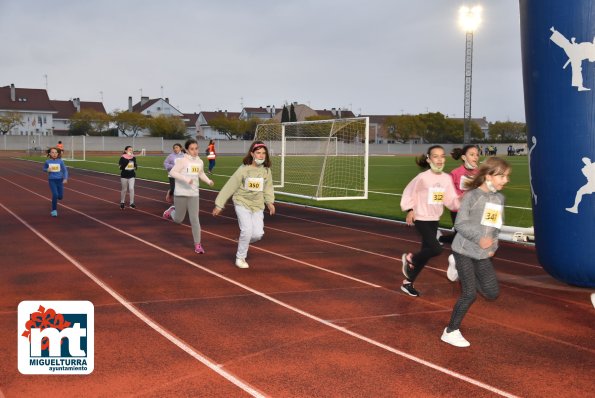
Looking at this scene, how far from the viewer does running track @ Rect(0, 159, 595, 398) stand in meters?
4.81

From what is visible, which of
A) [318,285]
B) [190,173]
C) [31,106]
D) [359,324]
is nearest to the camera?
[359,324]

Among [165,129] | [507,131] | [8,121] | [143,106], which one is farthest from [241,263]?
[143,106]

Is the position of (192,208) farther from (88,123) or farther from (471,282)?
(88,123)

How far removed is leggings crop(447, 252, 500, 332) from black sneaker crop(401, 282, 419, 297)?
189cm

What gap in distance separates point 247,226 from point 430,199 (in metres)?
2.90

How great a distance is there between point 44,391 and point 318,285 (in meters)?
4.18

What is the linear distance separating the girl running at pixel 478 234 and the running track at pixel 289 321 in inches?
17.3

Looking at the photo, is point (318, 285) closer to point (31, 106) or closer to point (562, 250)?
point (562, 250)

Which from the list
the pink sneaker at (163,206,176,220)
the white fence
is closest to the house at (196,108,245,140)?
the white fence

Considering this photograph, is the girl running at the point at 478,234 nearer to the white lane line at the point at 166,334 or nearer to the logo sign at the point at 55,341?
the white lane line at the point at 166,334

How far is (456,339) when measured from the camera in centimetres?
577

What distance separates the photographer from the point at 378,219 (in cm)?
1550

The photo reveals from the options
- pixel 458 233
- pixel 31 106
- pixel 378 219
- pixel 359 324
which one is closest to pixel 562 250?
pixel 458 233

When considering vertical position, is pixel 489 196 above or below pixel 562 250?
above
